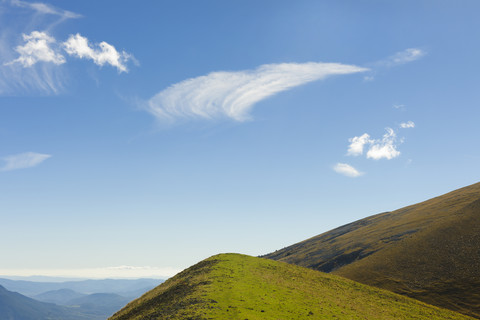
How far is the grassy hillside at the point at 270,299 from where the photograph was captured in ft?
137

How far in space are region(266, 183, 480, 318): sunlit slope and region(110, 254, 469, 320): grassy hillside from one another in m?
12.8

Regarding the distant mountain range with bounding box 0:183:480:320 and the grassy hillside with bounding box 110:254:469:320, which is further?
the distant mountain range with bounding box 0:183:480:320

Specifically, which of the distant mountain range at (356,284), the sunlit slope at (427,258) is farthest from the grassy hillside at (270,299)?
the sunlit slope at (427,258)

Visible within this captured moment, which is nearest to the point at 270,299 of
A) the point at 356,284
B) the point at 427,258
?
the point at 356,284

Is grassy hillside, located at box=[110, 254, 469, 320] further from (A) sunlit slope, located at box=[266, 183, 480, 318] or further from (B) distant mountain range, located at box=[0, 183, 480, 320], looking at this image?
(A) sunlit slope, located at box=[266, 183, 480, 318]

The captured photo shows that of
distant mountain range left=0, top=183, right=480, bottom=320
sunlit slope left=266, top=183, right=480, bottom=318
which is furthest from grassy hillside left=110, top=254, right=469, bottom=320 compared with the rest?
sunlit slope left=266, top=183, right=480, bottom=318

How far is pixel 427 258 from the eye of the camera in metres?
83.8

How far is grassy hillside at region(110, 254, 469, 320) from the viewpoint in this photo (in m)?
41.8

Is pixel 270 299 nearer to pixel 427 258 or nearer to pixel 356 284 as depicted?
pixel 356 284

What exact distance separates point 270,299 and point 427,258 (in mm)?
60039

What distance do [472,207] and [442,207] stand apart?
1026 inches

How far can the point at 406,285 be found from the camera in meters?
75.9

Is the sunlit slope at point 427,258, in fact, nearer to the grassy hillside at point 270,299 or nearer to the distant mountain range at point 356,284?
the distant mountain range at point 356,284

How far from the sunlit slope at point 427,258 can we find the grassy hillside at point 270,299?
12.8m
